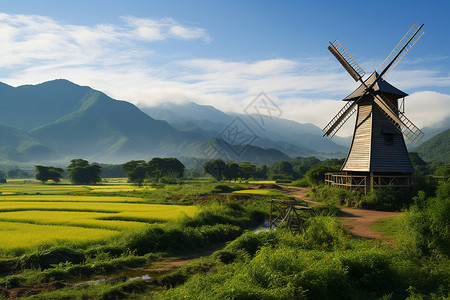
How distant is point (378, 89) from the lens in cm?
2811

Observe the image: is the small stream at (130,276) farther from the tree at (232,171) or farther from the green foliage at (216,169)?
the green foliage at (216,169)

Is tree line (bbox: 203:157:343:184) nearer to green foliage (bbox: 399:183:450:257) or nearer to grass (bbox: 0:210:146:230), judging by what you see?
grass (bbox: 0:210:146:230)

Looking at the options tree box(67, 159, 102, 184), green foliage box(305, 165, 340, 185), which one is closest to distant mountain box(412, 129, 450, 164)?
green foliage box(305, 165, 340, 185)

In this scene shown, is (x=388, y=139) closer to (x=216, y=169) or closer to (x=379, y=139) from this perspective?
(x=379, y=139)

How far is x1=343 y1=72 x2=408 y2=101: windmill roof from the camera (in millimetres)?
28656

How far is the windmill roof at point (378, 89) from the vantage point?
28656mm

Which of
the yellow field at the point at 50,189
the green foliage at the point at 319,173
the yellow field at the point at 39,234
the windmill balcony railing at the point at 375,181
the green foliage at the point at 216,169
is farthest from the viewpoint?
the green foliage at the point at 216,169

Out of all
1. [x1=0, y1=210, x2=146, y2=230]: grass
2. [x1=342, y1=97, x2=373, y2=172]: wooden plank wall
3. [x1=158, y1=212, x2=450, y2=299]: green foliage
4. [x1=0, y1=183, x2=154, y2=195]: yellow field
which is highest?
[x1=342, y1=97, x2=373, y2=172]: wooden plank wall

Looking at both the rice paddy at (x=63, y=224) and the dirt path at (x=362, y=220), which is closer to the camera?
the rice paddy at (x=63, y=224)

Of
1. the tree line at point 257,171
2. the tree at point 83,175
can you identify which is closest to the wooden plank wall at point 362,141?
the tree line at point 257,171

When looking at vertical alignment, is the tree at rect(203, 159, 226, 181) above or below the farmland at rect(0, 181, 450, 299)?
above

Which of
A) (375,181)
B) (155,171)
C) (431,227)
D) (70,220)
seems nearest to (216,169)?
(155,171)

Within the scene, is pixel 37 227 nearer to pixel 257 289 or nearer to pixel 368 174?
pixel 257 289

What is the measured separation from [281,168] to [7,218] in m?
89.4
